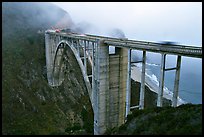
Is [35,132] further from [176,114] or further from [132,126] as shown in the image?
[176,114]

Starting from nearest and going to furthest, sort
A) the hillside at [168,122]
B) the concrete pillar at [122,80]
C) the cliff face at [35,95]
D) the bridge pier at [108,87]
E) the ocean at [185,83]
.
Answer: the hillside at [168,122] → the bridge pier at [108,87] → the concrete pillar at [122,80] → the cliff face at [35,95] → the ocean at [185,83]

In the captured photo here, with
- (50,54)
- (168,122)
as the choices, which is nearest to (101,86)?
(168,122)

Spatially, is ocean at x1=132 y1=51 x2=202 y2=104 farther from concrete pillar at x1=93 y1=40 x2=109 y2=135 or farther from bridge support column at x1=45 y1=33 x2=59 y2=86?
concrete pillar at x1=93 y1=40 x2=109 y2=135

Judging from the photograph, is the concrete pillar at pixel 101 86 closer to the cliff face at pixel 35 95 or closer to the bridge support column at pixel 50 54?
the cliff face at pixel 35 95

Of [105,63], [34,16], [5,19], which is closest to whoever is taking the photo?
[105,63]

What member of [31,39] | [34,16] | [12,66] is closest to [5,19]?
[34,16]

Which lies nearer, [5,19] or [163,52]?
[163,52]

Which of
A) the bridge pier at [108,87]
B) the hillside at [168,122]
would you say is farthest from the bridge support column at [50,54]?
the hillside at [168,122]
